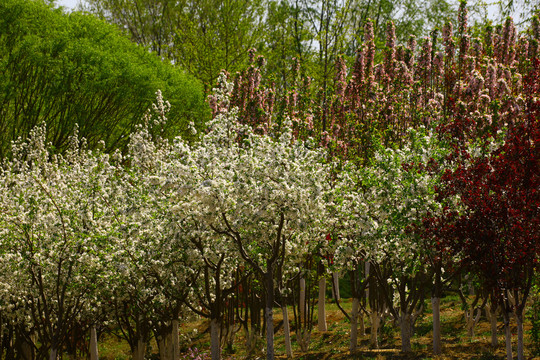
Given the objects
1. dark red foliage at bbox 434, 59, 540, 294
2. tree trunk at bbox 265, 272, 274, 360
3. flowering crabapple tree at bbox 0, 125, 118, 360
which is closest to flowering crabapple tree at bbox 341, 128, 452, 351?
dark red foliage at bbox 434, 59, 540, 294

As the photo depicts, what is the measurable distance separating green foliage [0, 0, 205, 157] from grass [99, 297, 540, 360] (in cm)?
1083

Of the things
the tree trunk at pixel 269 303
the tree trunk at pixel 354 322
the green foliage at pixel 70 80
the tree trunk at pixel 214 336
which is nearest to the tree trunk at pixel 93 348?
the tree trunk at pixel 214 336

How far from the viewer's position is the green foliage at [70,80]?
27484 mm

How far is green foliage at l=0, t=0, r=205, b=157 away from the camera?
90.2 ft

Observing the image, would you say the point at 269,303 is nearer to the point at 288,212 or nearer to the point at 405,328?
the point at 288,212

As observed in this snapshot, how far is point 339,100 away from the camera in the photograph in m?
21.9

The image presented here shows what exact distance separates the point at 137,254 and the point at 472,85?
32.1 feet

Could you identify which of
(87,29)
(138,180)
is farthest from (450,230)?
(87,29)

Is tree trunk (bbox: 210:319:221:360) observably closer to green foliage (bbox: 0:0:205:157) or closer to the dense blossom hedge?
the dense blossom hedge

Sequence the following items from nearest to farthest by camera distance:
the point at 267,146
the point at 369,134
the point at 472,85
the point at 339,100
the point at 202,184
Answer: the point at 202,184, the point at 267,146, the point at 472,85, the point at 369,134, the point at 339,100

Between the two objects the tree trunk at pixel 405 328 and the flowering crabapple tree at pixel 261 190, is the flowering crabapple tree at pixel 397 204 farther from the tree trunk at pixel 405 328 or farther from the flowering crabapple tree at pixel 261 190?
the tree trunk at pixel 405 328

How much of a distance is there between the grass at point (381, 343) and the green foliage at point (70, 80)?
35.5 feet

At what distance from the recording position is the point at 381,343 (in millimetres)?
20672

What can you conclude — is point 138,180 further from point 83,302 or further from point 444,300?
point 444,300
